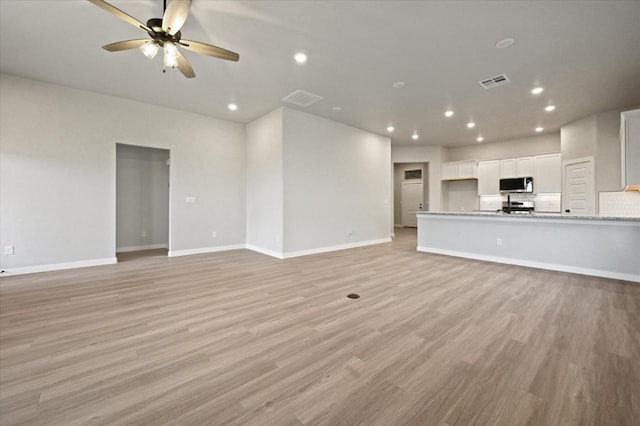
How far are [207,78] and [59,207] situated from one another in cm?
345

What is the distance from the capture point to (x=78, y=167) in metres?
4.57

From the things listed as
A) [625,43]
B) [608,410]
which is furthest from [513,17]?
[608,410]

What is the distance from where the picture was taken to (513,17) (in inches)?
107

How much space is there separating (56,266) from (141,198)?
7.72 ft

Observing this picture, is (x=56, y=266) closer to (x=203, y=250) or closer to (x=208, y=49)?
(x=203, y=250)

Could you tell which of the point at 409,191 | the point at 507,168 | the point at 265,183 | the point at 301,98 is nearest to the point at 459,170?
the point at 507,168

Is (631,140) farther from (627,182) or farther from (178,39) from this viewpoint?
(178,39)

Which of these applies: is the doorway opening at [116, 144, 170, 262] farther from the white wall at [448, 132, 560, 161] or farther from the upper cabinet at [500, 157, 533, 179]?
the upper cabinet at [500, 157, 533, 179]

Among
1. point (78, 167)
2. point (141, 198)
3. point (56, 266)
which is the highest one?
point (78, 167)

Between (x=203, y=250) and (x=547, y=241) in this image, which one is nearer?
(x=547, y=241)

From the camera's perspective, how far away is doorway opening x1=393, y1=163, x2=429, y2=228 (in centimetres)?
1036

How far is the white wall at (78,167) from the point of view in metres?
4.10

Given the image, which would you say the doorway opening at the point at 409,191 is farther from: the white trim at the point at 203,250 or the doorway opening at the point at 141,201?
the doorway opening at the point at 141,201

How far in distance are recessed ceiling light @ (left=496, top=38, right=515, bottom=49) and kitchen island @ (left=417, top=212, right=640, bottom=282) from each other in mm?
2994
